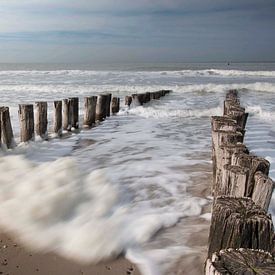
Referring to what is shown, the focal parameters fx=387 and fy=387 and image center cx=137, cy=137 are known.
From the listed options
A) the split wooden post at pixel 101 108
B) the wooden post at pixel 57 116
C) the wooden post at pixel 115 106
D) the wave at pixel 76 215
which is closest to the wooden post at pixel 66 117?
the wooden post at pixel 57 116

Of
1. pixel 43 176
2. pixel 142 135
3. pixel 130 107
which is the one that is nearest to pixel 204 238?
pixel 43 176

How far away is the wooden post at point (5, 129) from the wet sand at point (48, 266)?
11.9 feet

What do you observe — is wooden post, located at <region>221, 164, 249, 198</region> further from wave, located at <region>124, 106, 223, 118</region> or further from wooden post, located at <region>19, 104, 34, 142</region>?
wave, located at <region>124, 106, 223, 118</region>

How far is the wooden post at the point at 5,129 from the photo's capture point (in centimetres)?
674

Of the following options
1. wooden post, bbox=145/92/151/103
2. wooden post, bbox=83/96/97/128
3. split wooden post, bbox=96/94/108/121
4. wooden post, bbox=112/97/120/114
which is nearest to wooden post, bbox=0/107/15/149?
wooden post, bbox=83/96/97/128

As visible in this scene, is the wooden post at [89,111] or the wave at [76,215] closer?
the wave at [76,215]

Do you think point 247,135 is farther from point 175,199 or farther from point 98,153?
point 175,199

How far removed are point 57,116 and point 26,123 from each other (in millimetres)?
1328

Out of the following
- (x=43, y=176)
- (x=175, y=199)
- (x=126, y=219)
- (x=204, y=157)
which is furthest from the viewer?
(x=204, y=157)

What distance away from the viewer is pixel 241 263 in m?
1.67

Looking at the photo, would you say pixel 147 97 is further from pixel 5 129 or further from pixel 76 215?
pixel 76 215

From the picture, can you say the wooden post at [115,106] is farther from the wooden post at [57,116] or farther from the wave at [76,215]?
the wave at [76,215]

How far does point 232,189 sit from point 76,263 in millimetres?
1502

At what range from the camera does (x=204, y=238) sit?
3.79m
